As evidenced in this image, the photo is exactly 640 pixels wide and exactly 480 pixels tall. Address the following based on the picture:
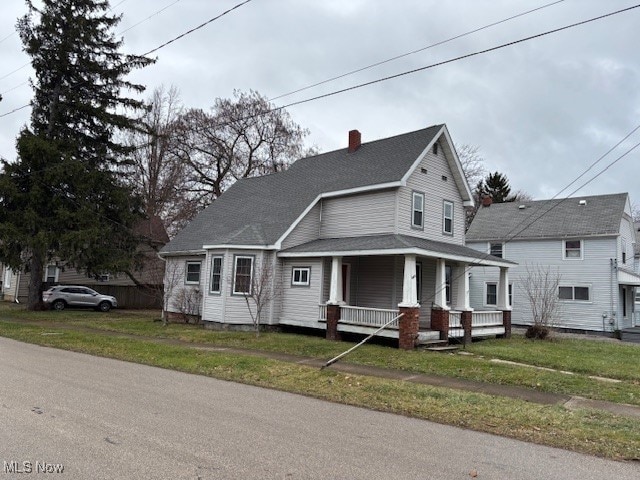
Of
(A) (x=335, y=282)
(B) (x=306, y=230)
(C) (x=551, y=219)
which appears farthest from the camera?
(C) (x=551, y=219)

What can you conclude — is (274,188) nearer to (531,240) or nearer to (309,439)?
(531,240)

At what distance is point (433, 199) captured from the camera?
2014cm

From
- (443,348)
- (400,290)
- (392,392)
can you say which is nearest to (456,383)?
(392,392)

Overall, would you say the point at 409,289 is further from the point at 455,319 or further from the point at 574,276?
the point at 574,276

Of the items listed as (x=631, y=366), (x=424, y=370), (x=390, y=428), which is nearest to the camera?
(x=390, y=428)

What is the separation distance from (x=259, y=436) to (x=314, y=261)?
40.6 ft

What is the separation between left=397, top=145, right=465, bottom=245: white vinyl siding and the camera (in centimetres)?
1872

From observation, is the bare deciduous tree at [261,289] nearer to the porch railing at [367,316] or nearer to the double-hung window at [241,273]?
the double-hung window at [241,273]

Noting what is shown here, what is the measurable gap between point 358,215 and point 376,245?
334 cm

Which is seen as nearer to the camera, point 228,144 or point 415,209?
point 415,209

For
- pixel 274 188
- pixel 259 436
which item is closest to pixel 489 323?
pixel 274 188

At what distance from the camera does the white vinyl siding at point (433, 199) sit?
61.4 ft

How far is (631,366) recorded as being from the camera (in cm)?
1285

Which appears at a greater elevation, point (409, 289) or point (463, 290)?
point (463, 290)
